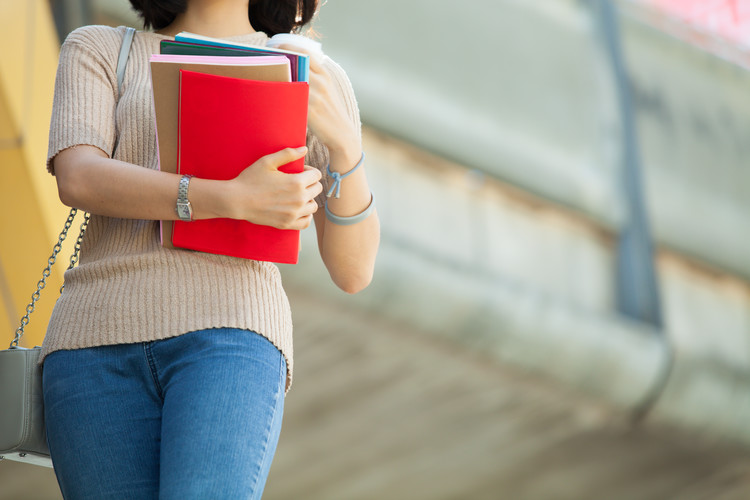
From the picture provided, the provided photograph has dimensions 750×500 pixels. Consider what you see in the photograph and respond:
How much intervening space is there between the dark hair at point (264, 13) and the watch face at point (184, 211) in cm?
45

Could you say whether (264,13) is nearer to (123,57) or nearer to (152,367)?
(123,57)

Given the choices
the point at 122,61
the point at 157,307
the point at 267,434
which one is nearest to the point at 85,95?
the point at 122,61

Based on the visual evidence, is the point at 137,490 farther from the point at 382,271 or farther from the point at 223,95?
the point at 382,271

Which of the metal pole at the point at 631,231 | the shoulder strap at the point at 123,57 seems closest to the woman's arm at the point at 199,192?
the shoulder strap at the point at 123,57

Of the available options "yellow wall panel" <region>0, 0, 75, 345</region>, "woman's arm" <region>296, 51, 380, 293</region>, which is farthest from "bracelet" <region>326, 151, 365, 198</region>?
"yellow wall panel" <region>0, 0, 75, 345</region>

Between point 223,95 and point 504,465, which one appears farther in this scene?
point 504,465

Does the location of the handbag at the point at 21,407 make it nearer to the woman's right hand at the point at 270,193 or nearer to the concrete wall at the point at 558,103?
the woman's right hand at the point at 270,193

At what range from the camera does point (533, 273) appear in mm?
6777

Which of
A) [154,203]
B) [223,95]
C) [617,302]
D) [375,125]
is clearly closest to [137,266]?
[154,203]

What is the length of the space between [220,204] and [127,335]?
0.75ft

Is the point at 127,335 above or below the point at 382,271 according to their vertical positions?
above

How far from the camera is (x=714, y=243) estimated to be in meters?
7.79

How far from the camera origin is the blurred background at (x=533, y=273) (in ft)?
20.7

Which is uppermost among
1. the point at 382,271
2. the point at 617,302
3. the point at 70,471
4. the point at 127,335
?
the point at 127,335
